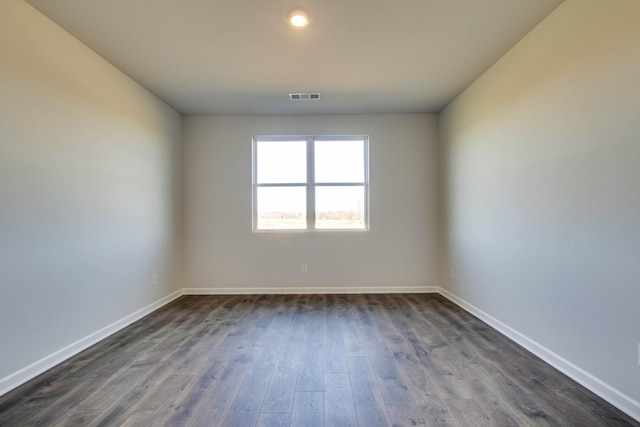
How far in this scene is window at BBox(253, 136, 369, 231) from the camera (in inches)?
173

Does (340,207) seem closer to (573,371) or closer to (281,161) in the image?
(281,161)

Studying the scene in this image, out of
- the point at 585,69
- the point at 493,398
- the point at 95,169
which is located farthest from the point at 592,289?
the point at 95,169

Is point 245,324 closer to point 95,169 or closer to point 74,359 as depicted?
point 74,359

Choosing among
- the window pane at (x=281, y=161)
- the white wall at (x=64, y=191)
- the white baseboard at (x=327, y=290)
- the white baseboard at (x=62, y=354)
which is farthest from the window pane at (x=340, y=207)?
the white baseboard at (x=62, y=354)

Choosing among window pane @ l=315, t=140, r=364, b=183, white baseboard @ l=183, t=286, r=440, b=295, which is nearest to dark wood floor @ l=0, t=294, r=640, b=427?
white baseboard @ l=183, t=286, r=440, b=295

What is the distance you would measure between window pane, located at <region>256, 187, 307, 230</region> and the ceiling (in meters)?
1.33

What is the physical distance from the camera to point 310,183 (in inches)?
173

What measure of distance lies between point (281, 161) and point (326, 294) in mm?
2080

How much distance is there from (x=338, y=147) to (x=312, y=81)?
1328mm

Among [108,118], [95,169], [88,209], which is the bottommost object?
[88,209]

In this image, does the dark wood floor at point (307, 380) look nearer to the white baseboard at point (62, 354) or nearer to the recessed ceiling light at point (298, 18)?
the white baseboard at point (62, 354)

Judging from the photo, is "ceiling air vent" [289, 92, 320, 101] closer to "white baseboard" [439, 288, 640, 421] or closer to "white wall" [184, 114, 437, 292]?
"white wall" [184, 114, 437, 292]

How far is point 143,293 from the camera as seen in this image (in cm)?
337

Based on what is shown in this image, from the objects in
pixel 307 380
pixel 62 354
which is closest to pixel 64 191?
pixel 62 354
